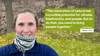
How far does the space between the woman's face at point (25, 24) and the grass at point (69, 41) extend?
615cm

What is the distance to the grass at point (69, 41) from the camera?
332 inches

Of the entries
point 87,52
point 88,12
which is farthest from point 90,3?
point 87,52

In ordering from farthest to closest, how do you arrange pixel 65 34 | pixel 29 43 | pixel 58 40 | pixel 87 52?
pixel 65 34 → pixel 58 40 → pixel 87 52 → pixel 29 43

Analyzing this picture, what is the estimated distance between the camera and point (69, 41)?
9812 mm

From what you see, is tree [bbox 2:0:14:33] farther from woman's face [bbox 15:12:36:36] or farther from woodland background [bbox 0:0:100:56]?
woman's face [bbox 15:12:36:36]

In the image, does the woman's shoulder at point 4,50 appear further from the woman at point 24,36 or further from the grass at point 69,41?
the grass at point 69,41

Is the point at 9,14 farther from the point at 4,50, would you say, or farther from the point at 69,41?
the point at 4,50

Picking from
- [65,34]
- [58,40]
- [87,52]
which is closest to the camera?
[87,52]

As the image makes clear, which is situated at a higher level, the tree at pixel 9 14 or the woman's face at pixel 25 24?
the woman's face at pixel 25 24

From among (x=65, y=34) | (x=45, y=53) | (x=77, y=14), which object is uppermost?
(x=45, y=53)

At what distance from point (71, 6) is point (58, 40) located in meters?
1.99

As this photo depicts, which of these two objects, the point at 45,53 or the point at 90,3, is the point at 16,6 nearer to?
the point at 90,3

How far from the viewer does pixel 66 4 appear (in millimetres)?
11398

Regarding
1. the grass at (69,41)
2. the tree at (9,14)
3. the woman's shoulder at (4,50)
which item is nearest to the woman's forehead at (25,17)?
the woman's shoulder at (4,50)
